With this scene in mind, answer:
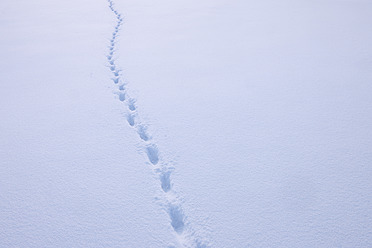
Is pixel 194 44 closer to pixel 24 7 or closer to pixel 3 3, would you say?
pixel 24 7

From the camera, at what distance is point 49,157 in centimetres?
151

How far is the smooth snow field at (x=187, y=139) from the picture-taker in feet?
3.76

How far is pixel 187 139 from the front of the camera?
5.40 feet

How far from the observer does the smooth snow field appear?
3.76 feet

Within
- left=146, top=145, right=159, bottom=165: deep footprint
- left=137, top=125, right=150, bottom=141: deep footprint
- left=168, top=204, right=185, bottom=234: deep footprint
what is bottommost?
left=168, top=204, right=185, bottom=234: deep footprint

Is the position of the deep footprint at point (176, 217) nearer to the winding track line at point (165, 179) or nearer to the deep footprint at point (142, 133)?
the winding track line at point (165, 179)

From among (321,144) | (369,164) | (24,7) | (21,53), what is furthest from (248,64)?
(24,7)

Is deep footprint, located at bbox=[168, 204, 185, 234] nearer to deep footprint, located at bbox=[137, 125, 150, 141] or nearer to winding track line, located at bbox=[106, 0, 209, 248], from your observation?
winding track line, located at bbox=[106, 0, 209, 248]

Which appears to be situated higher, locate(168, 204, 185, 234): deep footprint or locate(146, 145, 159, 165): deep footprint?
locate(146, 145, 159, 165): deep footprint

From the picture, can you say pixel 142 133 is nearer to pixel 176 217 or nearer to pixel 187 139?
pixel 187 139

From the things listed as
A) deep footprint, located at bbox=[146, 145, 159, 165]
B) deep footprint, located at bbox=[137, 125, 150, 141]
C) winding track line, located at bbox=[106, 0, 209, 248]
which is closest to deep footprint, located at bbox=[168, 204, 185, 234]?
winding track line, located at bbox=[106, 0, 209, 248]

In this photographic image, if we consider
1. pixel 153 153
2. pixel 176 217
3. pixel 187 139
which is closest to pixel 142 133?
pixel 153 153

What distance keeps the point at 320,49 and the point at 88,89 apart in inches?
102

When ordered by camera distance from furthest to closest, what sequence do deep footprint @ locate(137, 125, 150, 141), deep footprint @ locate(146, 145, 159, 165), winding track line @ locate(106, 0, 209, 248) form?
deep footprint @ locate(137, 125, 150, 141) < deep footprint @ locate(146, 145, 159, 165) < winding track line @ locate(106, 0, 209, 248)
